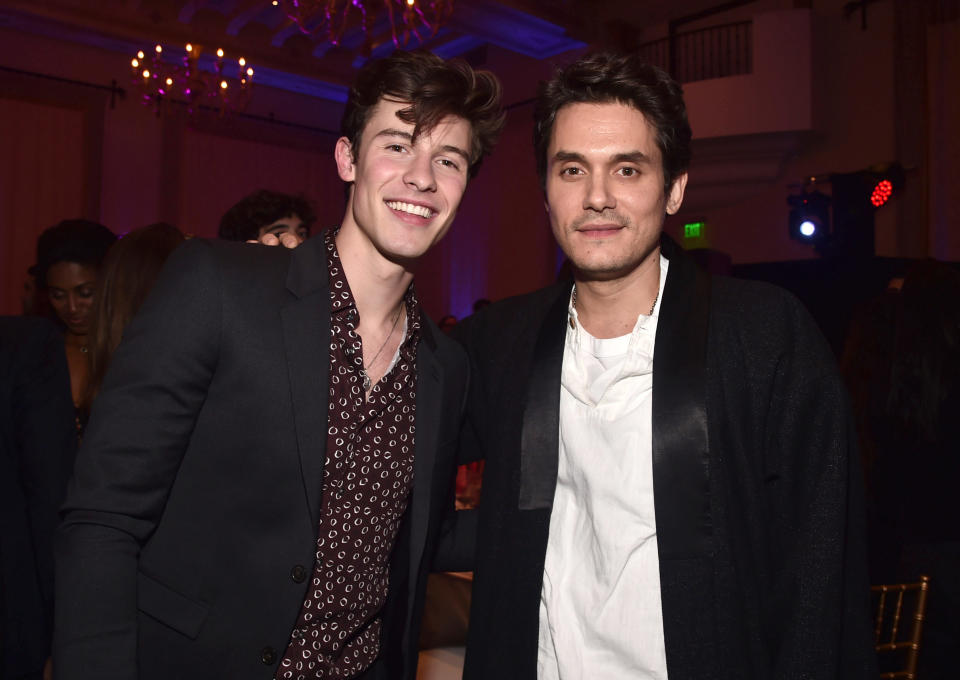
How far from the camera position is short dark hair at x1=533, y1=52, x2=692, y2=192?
1.81m

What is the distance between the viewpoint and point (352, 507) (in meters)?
1.59

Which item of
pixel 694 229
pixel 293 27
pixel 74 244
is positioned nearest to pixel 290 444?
pixel 74 244

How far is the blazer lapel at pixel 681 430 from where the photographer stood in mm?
1515

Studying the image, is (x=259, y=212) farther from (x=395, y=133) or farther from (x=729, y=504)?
(x=729, y=504)

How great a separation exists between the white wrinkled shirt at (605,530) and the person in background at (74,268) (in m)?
2.11

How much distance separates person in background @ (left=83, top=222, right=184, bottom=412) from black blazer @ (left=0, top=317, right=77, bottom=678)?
138mm

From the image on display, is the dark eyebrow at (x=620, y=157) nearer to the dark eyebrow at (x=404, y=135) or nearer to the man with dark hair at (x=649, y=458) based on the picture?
the man with dark hair at (x=649, y=458)

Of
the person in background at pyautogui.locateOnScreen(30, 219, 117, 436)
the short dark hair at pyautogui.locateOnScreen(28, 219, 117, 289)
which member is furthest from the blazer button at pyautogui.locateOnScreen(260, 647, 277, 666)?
the short dark hair at pyautogui.locateOnScreen(28, 219, 117, 289)

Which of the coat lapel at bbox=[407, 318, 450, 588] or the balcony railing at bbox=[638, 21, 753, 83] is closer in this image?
the coat lapel at bbox=[407, 318, 450, 588]

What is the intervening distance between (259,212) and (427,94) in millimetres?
1849

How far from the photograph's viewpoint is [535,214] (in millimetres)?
10602

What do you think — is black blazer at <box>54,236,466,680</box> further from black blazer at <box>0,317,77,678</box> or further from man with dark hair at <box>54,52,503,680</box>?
black blazer at <box>0,317,77,678</box>

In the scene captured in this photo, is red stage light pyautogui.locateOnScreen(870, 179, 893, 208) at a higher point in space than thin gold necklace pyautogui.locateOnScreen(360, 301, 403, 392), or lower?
higher

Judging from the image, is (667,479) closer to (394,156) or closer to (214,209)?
(394,156)
